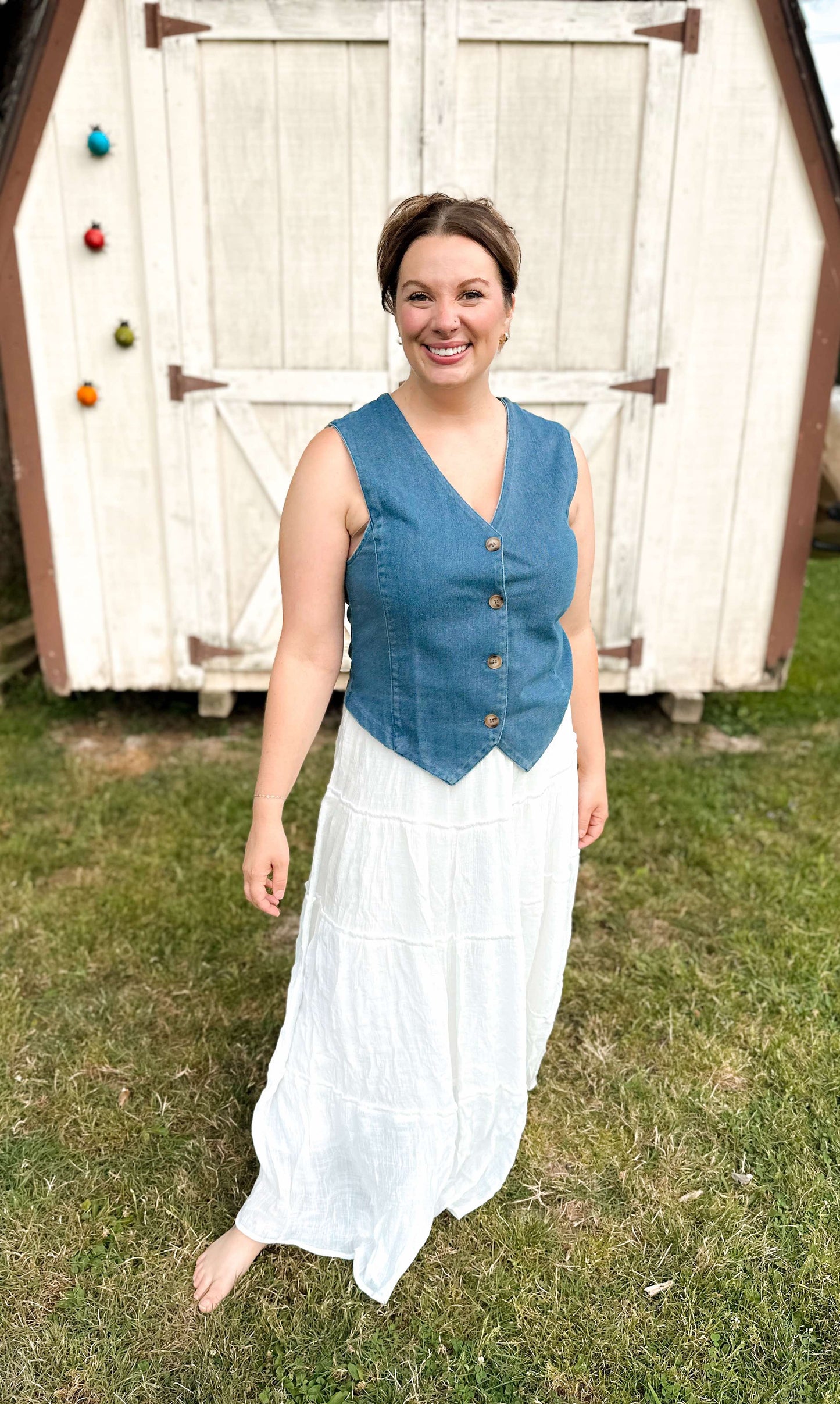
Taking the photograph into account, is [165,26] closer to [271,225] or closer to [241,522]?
[271,225]

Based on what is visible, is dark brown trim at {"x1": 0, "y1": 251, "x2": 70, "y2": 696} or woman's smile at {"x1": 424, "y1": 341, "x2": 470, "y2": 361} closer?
woman's smile at {"x1": 424, "y1": 341, "x2": 470, "y2": 361}

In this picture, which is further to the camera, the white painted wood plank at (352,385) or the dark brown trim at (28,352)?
Result: the white painted wood plank at (352,385)

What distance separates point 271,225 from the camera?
383cm

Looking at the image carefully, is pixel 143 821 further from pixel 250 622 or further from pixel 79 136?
pixel 79 136

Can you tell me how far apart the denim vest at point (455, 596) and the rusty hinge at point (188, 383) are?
2.41 meters

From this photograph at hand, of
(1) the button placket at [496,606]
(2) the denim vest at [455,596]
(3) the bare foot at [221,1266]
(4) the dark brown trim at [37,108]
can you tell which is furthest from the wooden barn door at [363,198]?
(3) the bare foot at [221,1266]

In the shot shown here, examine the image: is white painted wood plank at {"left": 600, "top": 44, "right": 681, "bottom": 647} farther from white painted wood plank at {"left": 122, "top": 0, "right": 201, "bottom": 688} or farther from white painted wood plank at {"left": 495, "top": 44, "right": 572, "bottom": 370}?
white painted wood plank at {"left": 122, "top": 0, "right": 201, "bottom": 688}

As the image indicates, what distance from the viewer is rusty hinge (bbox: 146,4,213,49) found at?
3607 mm

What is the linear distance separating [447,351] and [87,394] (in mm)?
2776

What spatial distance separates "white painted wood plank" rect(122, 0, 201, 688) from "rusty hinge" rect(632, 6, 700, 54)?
1.71 meters

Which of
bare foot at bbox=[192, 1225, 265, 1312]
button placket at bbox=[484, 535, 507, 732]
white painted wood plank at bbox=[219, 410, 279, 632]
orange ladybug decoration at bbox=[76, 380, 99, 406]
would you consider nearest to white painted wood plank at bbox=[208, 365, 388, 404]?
white painted wood plank at bbox=[219, 410, 279, 632]

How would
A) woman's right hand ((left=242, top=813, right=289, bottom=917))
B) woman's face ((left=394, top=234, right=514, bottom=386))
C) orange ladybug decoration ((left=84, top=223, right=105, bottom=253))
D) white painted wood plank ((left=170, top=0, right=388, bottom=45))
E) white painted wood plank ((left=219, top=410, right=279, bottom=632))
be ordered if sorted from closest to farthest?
woman's face ((left=394, top=234, right=514, bottom=386)) → woman's right hand ((left=242, top=813, right=289, bottom=917)) → white painted wood plank ((left=170, top=0, right=388, bottom=45)) → orange ladybug decoration ((left=84, top=223, right=105, bottom=253)) → white painted wood plank ((left=219, top=410, right=279, bottom=632))

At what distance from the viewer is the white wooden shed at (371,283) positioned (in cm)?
367

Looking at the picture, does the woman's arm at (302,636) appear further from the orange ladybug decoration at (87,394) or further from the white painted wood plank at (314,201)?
the orange ladybug decoration at (87,394)
